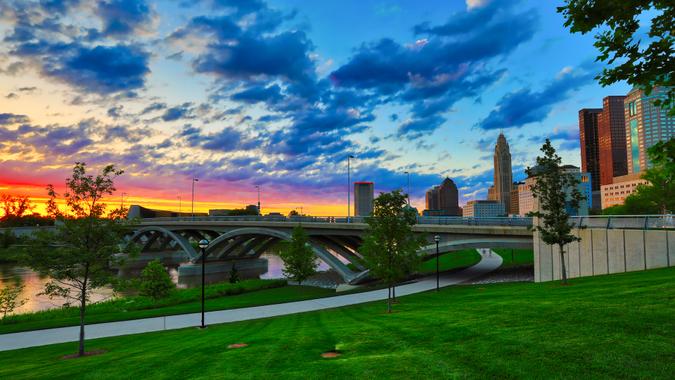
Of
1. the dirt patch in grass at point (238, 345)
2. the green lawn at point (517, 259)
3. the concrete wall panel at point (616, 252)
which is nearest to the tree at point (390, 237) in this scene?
the dirt patch in grass at point (238, 345)

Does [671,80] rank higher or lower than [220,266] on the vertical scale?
higher

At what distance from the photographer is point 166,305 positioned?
109 feet

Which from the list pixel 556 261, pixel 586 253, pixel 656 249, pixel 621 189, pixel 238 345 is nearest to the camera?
pixel 238 345

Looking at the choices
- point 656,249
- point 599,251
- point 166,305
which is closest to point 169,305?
point 166,305

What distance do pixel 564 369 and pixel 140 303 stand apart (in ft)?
114

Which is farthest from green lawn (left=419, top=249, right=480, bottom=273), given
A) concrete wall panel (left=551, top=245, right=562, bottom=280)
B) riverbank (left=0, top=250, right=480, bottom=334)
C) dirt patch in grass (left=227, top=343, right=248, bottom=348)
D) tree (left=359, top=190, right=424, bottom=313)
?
dirt patch in grass (left=227, top=343, right=248, bottom=348)

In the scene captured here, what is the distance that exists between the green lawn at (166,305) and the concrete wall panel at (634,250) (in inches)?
830

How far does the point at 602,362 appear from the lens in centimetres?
700

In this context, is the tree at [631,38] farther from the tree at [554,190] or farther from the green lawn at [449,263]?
the green lawn at [449,263]

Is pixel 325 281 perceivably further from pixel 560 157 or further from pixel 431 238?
pixel 560 157

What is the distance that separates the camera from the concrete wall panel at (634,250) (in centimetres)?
2021

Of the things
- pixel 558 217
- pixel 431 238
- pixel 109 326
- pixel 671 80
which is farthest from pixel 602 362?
pixel 431 238

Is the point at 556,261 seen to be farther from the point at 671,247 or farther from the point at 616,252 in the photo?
the point at 671,247

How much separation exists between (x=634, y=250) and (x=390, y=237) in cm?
1271
